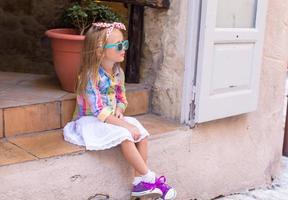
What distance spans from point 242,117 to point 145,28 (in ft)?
3.01

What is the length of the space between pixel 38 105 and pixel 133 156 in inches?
23.6

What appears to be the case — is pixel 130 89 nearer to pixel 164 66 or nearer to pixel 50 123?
pixel 164 66

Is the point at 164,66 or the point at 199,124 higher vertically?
the point at 164,66

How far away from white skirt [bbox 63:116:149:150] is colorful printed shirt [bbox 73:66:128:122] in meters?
0.05

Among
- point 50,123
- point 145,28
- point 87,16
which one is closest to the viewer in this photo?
point 50,123

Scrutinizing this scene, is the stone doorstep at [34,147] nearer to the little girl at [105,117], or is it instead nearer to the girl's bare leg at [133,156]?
the little girl at [105,117]

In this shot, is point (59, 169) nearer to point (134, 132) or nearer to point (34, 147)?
point (34, 147)

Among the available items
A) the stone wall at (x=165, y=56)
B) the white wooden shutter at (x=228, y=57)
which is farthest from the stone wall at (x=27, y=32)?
the white wooden shutter at (x=228, y=57)

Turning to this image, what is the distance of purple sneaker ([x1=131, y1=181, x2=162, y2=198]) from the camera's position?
2.54 m

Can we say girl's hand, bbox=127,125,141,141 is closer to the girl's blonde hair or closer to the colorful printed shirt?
the colorful printed shirt

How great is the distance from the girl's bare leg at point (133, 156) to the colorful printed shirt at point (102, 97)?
182 millimetres

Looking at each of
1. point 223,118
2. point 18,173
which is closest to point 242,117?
point 223,118

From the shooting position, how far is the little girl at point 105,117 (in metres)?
2.51

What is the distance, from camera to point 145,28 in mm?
3225
